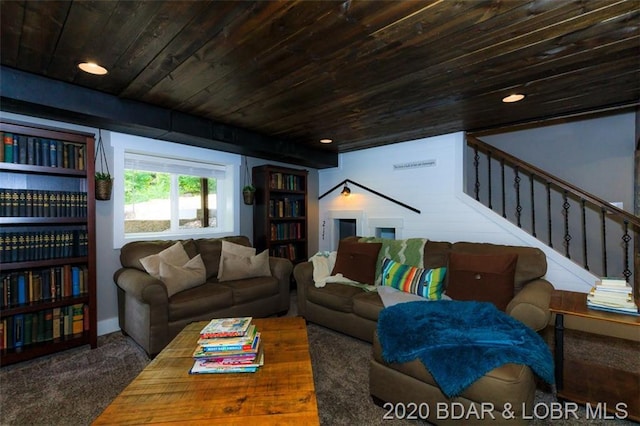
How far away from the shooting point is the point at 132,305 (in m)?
2.71

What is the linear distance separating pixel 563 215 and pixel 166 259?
4648 millimetres

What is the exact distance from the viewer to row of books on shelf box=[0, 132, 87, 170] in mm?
2320

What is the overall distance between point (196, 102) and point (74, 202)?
1.38 m

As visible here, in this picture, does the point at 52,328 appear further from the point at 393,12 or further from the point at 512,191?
the point at 512,191

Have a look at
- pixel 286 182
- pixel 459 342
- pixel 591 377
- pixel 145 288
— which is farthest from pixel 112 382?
pixel 591 377

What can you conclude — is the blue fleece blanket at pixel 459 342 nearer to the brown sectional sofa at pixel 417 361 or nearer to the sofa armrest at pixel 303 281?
the brown sectional sofa at pixel 417 361

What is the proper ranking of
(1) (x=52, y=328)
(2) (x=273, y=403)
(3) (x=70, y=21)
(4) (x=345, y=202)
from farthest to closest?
(4) (x=345, y=202), (1) (x=52, y=328), (3) (x=70, y=21), (2) (x=273, y=403)

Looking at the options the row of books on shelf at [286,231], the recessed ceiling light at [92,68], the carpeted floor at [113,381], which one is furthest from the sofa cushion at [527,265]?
the recessed ceiling light at [92,68]

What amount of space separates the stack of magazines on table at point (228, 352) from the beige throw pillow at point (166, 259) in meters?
1.41

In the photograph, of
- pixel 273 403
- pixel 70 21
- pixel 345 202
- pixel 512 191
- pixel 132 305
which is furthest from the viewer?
pixel 345 202

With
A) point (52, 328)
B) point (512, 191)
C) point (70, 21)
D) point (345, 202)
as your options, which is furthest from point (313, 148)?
point (52, 328)

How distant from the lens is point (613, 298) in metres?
1.84

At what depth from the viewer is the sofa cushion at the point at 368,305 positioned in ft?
8.44

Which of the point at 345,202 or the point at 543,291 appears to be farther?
the point at 345,202
